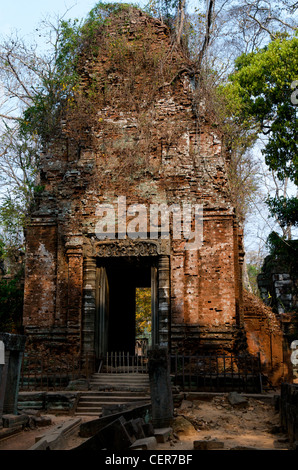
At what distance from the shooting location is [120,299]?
1627 centimetres

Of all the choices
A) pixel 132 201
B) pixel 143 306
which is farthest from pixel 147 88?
pixel 143 306

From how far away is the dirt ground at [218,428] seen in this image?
657cm

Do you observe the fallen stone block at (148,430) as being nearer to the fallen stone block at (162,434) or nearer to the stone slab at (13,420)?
the fallen stone block at (162,434)

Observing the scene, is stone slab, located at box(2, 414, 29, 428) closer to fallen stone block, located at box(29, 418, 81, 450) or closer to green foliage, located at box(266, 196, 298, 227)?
fallen stone block, located at box(29, 418, 81, 450)

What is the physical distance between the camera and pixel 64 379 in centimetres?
1072

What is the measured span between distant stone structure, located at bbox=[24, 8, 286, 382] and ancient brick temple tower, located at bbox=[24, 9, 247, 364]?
27 mm

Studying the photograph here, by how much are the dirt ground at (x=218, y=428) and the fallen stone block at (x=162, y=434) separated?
68mm

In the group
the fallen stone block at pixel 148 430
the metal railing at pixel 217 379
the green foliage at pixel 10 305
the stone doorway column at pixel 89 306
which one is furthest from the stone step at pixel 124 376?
the green foliage at pixel 10 305

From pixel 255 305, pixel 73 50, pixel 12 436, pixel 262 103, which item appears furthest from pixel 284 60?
pixel 12 436

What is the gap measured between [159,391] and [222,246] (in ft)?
17.0

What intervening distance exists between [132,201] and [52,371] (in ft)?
15.3

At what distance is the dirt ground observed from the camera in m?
6.57

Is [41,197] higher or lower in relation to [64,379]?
higher

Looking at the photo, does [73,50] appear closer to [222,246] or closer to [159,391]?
[222,246]
